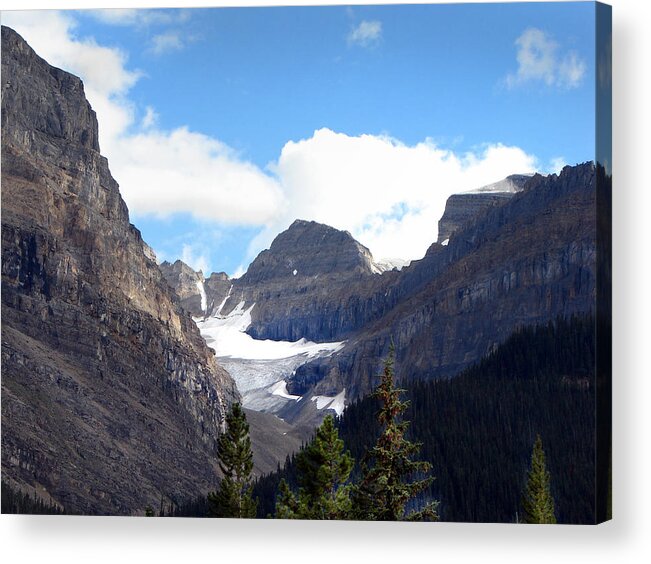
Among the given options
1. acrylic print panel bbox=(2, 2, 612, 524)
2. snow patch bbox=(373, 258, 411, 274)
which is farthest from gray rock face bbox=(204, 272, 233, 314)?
snow patch bbox=(373, 258, 411, 274)

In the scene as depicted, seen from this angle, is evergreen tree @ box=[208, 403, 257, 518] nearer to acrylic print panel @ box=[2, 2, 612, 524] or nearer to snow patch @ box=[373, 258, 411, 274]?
acrylic print panel @ box=[2, 2, 612, 524]

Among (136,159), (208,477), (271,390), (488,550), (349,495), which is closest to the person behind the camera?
(488,550)

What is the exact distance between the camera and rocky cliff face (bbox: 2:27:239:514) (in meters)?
34.8

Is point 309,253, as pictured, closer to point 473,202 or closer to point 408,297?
point 408,297

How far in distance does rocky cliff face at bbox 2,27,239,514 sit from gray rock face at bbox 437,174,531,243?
32.1 ft

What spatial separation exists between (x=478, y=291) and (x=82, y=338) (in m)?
20.4

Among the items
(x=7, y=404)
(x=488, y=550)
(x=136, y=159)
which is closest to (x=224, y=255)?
(x=136, y=159)

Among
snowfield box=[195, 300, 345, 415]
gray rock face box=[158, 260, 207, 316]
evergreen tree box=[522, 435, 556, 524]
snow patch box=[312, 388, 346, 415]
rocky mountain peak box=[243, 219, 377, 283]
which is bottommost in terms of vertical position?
evergreen tree box=[522, 435, 556, 524]

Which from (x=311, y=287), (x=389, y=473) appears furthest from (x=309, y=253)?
(x=389, y=473)

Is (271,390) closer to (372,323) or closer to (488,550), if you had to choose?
(372,323)

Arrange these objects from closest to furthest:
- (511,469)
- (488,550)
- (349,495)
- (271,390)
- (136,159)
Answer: (488,550), (349,495), (511,469), (136,159), (271,390)

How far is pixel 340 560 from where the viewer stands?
87.1 ft

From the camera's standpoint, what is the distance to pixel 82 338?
5619cm

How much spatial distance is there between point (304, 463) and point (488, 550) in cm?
563
